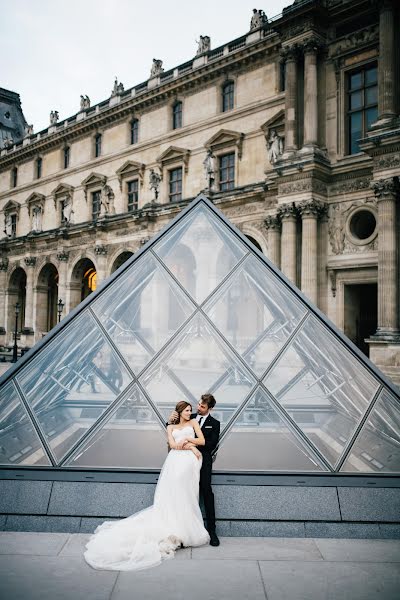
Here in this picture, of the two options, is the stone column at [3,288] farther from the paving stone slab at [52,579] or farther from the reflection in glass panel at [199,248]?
the paving stone slab at [52,579]

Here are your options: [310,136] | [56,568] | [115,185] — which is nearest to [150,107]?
[115,185]

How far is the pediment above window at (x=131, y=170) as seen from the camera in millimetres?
31328

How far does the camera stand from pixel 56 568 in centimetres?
389

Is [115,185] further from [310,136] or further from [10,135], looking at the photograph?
[10,135]

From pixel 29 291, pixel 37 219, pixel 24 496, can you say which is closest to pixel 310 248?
pixel 24 496

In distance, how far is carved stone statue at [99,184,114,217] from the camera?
104ft

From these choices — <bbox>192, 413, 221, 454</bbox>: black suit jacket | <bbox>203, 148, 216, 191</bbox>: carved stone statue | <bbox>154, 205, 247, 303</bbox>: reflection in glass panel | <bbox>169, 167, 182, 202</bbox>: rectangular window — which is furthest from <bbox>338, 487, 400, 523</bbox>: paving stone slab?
<bbox>169, 167, 182, 202</bbox>: rectangular window

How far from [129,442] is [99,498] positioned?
1492 millimetres

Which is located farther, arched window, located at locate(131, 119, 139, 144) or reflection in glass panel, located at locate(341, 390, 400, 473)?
arched window, located at locate(131, 119, 139, 144)

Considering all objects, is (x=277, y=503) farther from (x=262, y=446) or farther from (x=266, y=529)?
(x=262, y=446)

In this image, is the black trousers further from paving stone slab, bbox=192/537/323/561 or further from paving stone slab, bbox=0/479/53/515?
paving stone slab, bbox=0/479/53/515

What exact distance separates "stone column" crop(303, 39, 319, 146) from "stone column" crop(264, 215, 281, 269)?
12.0ft

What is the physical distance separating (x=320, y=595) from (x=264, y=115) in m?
24.7

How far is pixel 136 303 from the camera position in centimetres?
673
